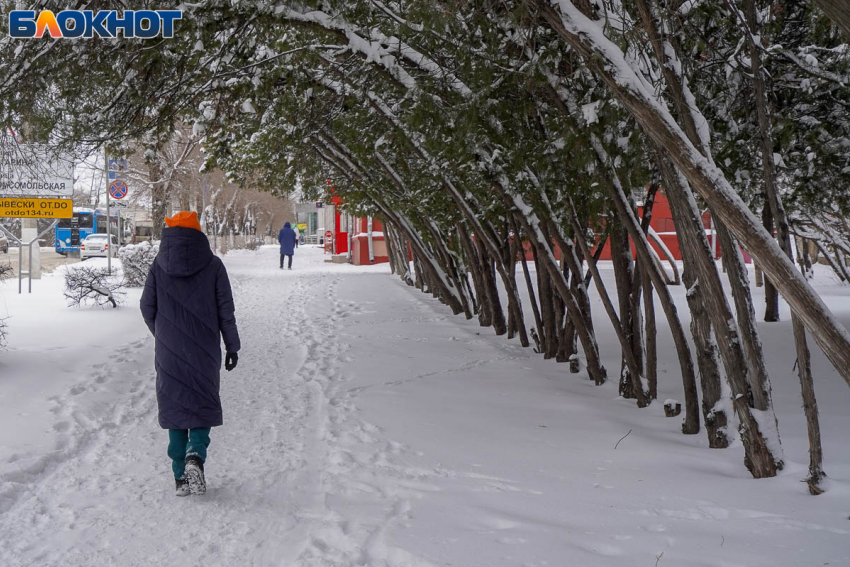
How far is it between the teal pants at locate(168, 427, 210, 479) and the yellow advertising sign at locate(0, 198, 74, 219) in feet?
39.4

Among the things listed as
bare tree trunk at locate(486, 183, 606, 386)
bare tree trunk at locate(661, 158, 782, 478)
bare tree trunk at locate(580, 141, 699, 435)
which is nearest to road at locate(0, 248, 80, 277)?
bare tree trunk at locate(486, 183, 606, 386)

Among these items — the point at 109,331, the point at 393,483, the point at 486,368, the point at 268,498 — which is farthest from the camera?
the point at 109,331

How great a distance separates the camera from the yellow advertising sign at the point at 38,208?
15.3m

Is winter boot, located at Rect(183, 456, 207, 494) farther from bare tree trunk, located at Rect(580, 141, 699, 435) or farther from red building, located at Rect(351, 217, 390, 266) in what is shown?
red building, located at Rect(351, 217, 390, 266)

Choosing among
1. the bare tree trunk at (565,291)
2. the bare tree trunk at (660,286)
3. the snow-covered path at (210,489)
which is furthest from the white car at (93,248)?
the bare tree trunk at (660,286)

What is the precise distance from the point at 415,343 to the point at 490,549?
7354 mm

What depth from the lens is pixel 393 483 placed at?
4852 mm

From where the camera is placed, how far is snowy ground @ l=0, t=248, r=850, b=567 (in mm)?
3814

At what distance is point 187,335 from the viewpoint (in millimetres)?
4758

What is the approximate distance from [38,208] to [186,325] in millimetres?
12452

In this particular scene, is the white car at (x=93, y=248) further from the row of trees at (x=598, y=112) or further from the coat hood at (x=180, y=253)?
the coat hood at (x=180, y=253)

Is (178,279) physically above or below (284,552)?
above

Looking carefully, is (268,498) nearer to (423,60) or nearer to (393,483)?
(393,483)

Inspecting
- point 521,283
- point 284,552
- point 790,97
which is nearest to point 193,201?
point 521,283
